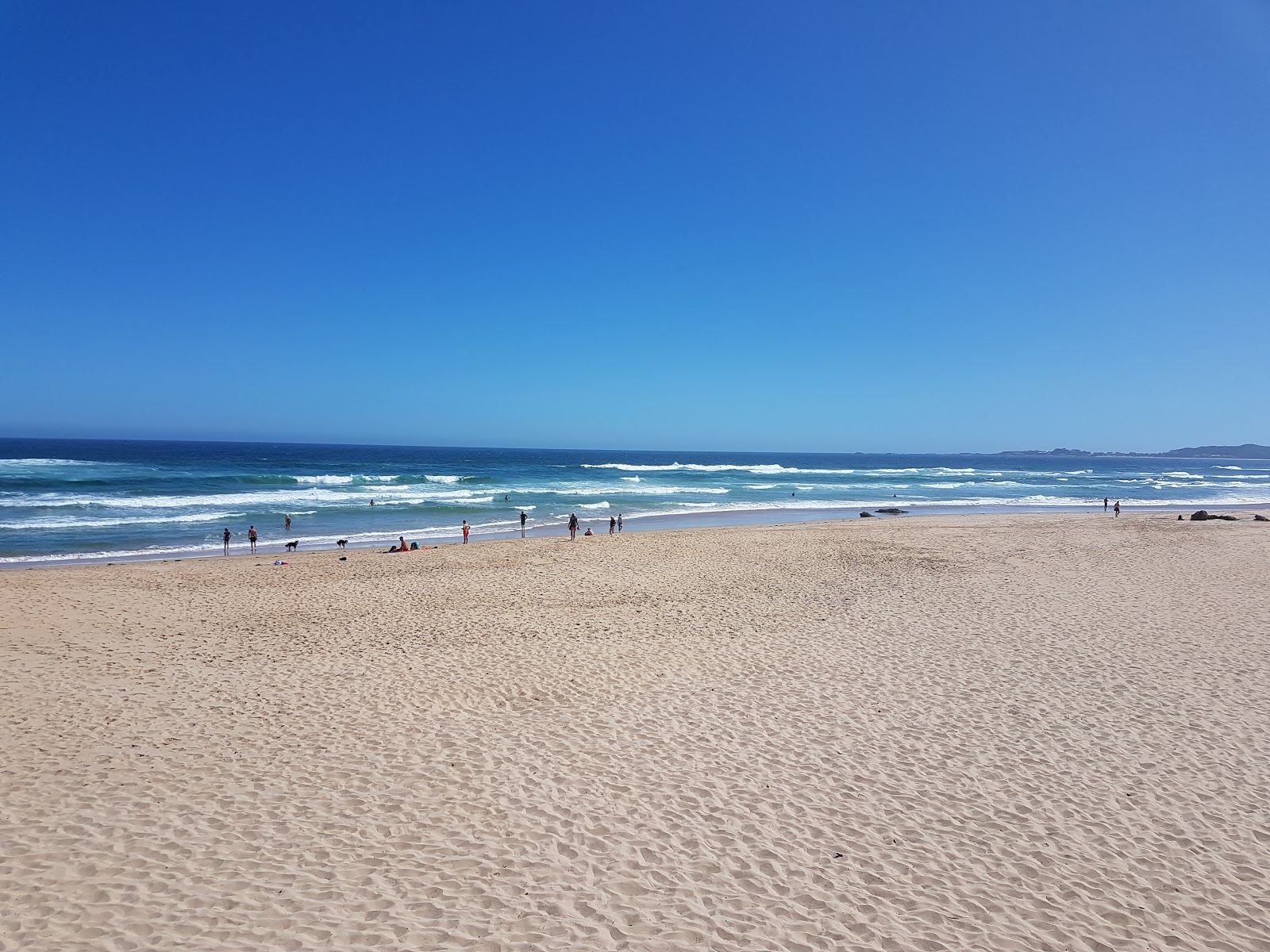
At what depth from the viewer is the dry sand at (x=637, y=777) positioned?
14.0 feet

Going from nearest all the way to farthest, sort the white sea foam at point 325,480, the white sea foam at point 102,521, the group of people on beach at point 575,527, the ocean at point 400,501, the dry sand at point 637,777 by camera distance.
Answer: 1. the dry sand at point 637,777
2. the group of people on beach at point 575,527
3. the ocean at point 400,501
4. the white sea foam at point 102,521
5. the white sea foam at point 325,480

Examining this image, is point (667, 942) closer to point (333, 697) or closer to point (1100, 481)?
point (333, 697)

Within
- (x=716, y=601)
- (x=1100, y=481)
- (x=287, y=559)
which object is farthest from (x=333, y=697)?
(x=1100, y=481)

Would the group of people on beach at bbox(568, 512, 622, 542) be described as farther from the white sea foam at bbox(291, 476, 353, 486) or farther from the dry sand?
the white sea foam at bbox(291, 476, 353, 486)

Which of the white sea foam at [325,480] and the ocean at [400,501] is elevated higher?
the white sea foam at [325,480]

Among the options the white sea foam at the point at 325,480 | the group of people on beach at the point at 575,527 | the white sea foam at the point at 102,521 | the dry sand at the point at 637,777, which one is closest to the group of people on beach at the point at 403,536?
the group of people on beach at the point at 575,527

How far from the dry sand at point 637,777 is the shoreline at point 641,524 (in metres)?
8.40

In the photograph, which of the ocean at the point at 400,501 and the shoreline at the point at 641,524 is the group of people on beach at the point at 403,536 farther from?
the ocean at the point at 400,501

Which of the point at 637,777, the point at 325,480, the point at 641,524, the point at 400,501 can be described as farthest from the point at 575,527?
the point at 325,480

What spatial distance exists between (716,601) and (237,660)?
808 cm

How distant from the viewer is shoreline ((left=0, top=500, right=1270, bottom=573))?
1947 centimetres

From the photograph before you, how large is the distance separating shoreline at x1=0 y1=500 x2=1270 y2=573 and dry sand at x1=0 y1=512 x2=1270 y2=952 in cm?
840

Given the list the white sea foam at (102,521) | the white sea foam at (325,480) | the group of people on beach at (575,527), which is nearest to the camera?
the group of people on beach at (575,527)

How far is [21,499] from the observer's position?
31703 millimetres
